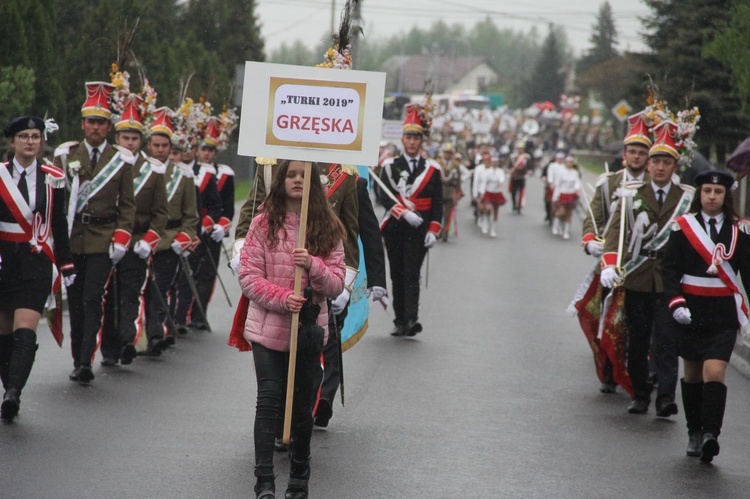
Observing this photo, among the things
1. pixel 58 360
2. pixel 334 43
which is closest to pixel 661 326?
pixel 334 43

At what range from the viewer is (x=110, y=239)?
9.81 meters

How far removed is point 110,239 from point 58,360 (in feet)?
4.66

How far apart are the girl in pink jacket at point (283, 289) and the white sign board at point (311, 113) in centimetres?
14

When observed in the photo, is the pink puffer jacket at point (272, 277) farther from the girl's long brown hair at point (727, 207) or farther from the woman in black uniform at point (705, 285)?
the girl's long brown hair at point (727, 207)

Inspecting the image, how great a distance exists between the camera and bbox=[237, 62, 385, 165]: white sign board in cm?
661

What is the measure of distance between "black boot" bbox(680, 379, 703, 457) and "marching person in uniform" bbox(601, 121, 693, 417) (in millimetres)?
1076

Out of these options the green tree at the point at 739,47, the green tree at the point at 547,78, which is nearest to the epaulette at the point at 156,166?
the green tree at the point at 739,47

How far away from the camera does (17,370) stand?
8031mm

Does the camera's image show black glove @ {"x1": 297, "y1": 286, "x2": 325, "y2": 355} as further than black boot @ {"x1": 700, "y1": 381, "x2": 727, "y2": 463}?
No

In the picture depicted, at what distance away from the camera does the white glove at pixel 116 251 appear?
384 inches

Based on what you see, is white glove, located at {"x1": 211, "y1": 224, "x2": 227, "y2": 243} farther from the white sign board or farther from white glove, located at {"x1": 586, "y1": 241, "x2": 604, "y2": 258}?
the white sign board

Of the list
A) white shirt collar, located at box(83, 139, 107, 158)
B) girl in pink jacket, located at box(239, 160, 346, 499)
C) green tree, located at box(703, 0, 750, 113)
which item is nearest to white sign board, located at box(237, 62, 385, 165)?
girl in pink jacket, located at box(239, 160, 346, 499)

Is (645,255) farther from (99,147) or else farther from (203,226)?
(203,226)

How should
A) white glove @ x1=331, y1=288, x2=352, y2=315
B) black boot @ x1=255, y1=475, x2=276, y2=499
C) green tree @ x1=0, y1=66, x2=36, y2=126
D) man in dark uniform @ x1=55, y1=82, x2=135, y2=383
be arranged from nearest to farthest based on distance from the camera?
1. black boot @ x1=255, y1=475, x2=276, y2=499
2. white glove @ x1=331, y1=288, x2=352, y2=315
3. man in dark uniform @ x1=55, y1=82, x2=135, y2=383
4. green tree @ x1=0, y1=66, x2=36, y2=126
